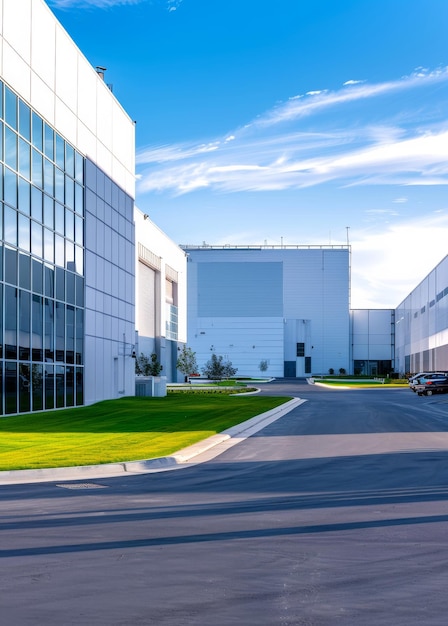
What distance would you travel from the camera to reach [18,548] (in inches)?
356

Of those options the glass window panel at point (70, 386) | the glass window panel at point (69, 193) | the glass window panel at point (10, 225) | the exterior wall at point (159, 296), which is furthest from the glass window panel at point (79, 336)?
the exterior wall at point (159, 296)

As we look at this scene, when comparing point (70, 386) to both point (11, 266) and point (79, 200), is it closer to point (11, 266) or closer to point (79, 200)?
point (79, 200)

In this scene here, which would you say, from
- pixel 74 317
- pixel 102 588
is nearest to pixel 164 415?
pixel 74 317

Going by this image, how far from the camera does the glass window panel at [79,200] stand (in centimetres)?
4141

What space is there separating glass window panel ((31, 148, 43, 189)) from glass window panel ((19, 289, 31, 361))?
181 inches

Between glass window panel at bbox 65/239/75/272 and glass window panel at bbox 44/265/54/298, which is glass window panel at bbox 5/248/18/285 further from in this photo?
glass window panel at bbox 65/239/75/272

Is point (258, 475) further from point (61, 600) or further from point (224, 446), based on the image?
point (61, 600)

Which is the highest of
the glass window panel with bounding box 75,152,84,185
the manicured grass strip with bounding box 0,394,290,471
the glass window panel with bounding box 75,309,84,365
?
the glass window panel with bounding box 75,152,84,185

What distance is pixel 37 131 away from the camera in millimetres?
35594

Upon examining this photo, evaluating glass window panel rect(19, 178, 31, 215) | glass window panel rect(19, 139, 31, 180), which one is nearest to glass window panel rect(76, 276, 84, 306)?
glass window panel rect(19, 178, 31, 215)

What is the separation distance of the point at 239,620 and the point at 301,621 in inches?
17.2

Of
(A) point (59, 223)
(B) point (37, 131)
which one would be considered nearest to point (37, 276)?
(A) point (59, 223)

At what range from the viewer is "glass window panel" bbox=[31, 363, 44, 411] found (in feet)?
115

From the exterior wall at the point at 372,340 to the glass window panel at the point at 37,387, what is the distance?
11702 cm
